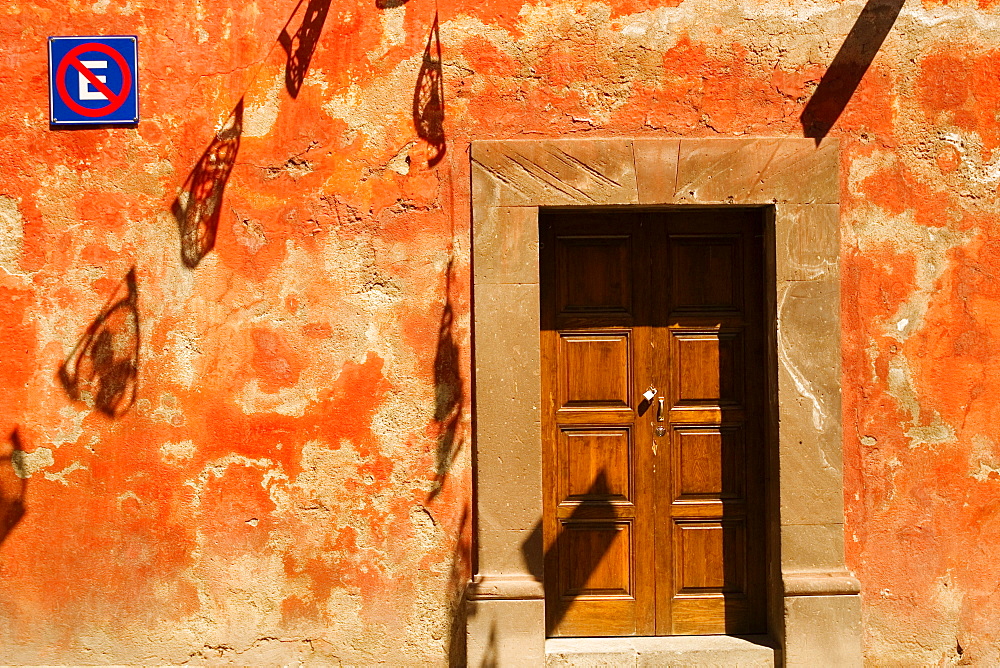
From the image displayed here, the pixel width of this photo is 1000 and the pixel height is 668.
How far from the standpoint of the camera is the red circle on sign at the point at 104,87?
4.29 metres

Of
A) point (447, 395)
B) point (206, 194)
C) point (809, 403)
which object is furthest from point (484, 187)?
point (809, 403)

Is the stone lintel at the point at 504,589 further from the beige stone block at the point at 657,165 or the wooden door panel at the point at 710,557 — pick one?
the beige stone block at the point at 657,165

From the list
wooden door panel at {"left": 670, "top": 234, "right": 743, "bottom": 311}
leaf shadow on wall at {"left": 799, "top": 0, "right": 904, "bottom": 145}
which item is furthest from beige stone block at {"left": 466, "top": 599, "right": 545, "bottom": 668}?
leaf shadow on wall at {"left": 799, "top": 0, "right": 904, "bottom": 145}

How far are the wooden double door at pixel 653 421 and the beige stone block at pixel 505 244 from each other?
0.21 meters

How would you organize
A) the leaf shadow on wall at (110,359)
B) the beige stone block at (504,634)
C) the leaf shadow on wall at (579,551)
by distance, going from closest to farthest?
the beige stone block at (504,634) < the leaf shadow on wall at (110,359) < the leaf shadow on wall at (579,551)

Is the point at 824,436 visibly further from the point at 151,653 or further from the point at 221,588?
the point at 151,653

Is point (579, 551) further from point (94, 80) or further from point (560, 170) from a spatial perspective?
point (94, 80)

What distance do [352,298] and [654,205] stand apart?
1450mm

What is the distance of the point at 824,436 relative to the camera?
427 centimetres

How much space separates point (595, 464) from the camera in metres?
4.46

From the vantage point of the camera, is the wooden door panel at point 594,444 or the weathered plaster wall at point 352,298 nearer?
the weathered plaster wall at point 352,298

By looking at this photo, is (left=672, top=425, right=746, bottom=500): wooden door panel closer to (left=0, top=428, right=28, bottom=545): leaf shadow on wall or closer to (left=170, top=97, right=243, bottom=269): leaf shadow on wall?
(left=170, top=97, right=243, bottom=269): leaf shadow on wall

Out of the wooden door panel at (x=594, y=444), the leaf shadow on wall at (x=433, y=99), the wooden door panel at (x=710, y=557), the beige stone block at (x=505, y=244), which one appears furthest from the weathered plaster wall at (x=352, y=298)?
the wooden door panel at (x=710, y=557)

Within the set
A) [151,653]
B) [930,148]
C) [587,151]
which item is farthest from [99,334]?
[930,148]
